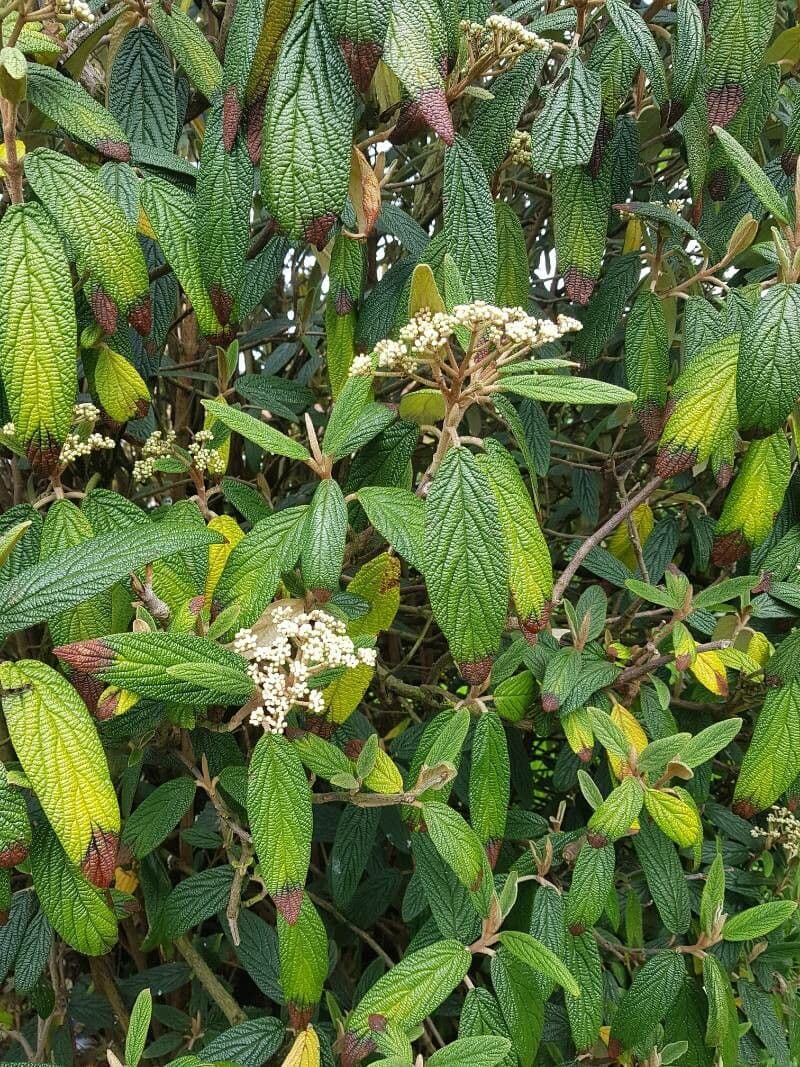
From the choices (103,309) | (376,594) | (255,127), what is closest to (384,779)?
(376,594)

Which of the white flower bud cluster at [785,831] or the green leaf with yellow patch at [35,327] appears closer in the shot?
the green leaf with yellow patch at [35,327]

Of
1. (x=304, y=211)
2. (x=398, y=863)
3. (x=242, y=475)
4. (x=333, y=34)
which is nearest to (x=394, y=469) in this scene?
(x=304, y=211)

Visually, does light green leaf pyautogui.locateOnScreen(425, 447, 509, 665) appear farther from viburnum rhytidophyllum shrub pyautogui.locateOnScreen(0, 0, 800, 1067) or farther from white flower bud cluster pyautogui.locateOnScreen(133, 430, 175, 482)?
white flower bud cluster pyautogui.locateOnScreen(133, 430, 175, 482)

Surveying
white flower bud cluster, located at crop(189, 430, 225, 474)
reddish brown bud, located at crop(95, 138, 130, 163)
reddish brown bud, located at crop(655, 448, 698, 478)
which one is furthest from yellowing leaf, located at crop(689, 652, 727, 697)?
reddish brown bud, located at crop(95, 138, 130, 163)

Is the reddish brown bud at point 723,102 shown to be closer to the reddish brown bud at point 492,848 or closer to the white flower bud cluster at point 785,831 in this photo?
the reddish brown bud at point 492,848

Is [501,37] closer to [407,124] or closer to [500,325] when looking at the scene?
[407,124]

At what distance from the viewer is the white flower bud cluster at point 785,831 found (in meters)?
1.29

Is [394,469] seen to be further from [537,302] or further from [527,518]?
[537,302]

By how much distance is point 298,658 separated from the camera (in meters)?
0.79

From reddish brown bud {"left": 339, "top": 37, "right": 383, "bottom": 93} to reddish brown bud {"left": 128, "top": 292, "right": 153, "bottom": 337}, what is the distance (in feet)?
0.94

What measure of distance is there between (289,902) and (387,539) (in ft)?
1.05

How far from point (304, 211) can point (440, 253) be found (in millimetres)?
258

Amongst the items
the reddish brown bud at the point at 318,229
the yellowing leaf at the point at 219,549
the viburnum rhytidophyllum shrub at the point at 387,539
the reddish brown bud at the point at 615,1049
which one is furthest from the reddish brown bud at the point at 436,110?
the reddish brown bud at the point at 615,1049

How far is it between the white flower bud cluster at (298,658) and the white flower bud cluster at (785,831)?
0.80 metres
